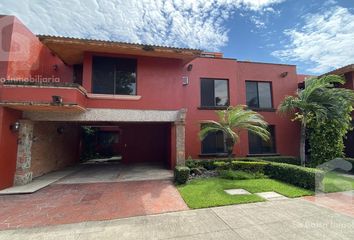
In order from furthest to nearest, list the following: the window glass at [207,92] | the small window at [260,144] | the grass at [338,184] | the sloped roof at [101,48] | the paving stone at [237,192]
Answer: the small window at [260,144] → the window glass at [207,92] → the sloped roof at [101,48] → the grass at [338,184] → the paving stone at [237,192]

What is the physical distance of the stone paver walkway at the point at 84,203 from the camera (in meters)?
5.45

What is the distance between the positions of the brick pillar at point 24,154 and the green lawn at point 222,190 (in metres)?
6.83

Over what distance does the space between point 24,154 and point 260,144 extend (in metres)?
13.8

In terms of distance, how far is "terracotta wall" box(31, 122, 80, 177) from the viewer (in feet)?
31.8

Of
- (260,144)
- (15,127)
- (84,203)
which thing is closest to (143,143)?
(15,127)

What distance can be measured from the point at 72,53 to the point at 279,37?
39.2ft

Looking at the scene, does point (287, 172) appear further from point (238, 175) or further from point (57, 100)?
point (57, 100)

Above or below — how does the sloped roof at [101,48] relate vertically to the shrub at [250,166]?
above

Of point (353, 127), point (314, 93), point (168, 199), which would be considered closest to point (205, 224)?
point (168, 199)

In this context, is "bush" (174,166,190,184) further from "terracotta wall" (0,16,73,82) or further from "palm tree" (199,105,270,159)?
"terracotta wall" (0,16,73,82)

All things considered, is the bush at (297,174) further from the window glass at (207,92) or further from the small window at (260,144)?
the window glass at (207,92)

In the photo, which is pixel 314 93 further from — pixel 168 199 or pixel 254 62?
pixel 168 199

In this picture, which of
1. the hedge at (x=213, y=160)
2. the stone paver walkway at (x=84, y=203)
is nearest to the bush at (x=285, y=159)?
the hedge at (x=213, y=160)

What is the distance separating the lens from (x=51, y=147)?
11.2 m
